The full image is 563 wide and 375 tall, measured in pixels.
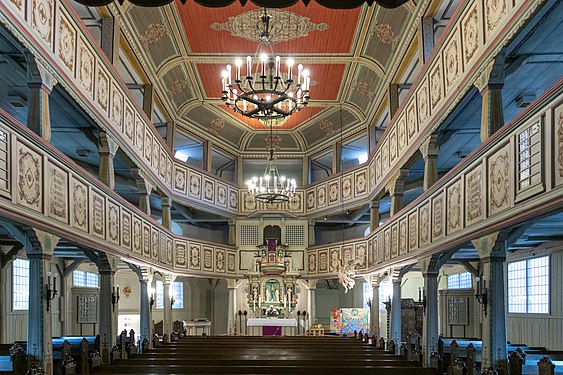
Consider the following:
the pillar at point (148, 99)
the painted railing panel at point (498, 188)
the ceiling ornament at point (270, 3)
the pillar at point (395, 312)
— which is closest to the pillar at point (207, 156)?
the pillar at point (148, 99)

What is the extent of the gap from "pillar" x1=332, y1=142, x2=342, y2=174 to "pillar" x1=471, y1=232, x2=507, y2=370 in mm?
18782

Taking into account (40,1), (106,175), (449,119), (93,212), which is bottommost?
(93,212)

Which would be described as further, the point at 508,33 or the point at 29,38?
the point at 29,38

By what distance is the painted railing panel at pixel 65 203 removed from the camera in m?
9.67

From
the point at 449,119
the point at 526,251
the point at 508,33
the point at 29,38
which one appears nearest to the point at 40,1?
the point at 29,38

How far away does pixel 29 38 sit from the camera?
10758mm

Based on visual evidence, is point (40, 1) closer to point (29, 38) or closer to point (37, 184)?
point (29, 38)

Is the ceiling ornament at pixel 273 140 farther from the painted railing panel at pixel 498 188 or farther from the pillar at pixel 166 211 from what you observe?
the painted railing panel at pixel 498 188

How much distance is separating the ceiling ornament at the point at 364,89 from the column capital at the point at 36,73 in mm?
14629

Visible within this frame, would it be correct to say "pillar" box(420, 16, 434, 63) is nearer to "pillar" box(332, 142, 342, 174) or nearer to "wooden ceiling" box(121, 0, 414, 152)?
"wooden ceiling" box(121, 0, 414, 152)

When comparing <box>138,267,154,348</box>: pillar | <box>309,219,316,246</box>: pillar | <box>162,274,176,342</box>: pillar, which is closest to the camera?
<box>138,267,154,348</box>: pillar

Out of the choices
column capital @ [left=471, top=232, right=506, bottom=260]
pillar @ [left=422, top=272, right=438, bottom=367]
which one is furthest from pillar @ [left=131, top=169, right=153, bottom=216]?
column capital @ [left=471, top=232, right=506, bottom=260]

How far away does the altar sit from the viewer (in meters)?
28.9

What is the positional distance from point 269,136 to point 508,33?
865 inches
